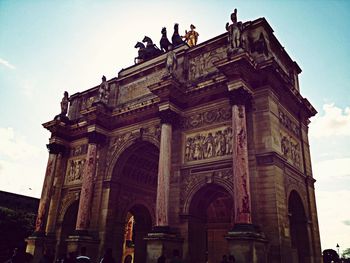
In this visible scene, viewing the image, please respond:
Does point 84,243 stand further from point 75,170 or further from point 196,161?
point 196,161

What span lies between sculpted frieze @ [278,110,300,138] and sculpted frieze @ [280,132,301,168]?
54cm

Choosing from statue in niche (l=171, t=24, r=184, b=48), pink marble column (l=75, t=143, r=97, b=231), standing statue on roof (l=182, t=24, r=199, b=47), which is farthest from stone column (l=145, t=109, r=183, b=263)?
standing statue on roof (l=182, t=24, r=199, b=47)

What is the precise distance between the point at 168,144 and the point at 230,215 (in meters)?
9.78

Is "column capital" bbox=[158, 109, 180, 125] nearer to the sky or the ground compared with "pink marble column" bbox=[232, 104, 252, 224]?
nearer to the sky

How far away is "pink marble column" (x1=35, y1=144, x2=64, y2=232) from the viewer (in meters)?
21.1

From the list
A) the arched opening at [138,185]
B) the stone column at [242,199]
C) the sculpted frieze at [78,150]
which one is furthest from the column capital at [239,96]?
the sculpted frieze at [78,150]

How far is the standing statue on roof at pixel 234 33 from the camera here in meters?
15.8

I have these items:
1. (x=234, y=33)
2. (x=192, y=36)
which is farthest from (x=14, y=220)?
(x=234, y=33)

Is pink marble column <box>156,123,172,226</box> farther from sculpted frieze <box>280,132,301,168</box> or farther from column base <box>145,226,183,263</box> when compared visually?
sculpted frieze <box>280,132,301,168</box>

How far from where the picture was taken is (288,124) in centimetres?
1783

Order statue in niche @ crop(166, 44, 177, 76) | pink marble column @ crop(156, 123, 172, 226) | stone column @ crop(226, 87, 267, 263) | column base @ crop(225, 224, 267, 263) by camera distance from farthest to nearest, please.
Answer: statue in niche @ crop(166, 44, 177, 76)
pink marble column @ crop(156, 123, 172, 226)
stone column @ crop(226, 87, 267, 263)
column base @ crop(225, 224, 267, 263)

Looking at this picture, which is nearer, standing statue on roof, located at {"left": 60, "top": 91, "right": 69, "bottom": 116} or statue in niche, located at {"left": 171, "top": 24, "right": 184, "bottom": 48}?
statue in niche, located at {"left": 171, "top": 24, "right": 184, "bottom": 48}

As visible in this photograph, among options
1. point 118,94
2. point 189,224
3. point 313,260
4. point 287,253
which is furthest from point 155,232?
point 118,94

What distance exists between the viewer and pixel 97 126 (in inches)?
832
